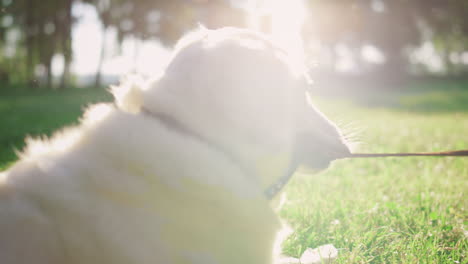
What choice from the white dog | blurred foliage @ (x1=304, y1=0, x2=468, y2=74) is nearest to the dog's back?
the white dog

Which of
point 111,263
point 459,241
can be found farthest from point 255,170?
point 459,241

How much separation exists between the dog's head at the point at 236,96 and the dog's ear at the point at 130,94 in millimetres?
51

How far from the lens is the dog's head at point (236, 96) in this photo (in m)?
1.38

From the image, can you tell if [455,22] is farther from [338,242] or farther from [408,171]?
[338,242]

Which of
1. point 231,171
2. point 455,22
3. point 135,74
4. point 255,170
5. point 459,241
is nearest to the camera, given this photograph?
point 231,171

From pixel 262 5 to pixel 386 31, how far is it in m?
15.7

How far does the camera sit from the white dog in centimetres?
124

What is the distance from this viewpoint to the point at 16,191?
1.26 m

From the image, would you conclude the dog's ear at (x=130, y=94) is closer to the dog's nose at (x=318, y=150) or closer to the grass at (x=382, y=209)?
the dog's nose at (x=318, y=150)

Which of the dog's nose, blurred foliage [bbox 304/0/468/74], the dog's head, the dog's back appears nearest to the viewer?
the dog's back

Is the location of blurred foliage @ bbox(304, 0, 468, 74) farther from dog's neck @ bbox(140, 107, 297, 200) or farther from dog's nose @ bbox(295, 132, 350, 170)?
dog's neck @ bbox(140, 107, 297, 200)

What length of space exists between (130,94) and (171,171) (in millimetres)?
398

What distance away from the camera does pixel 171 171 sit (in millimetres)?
1278

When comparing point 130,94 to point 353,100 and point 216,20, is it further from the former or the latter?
point 216,20
